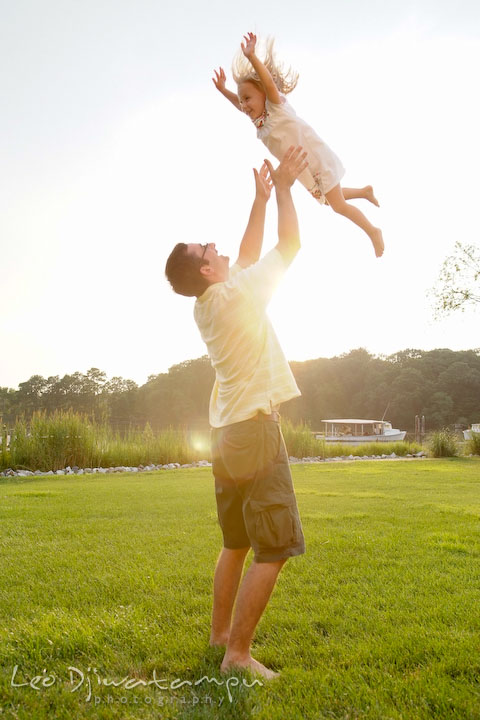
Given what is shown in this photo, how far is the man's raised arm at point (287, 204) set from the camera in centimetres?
261

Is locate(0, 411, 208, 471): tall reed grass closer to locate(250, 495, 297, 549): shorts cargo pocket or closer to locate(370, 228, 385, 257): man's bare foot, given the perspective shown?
locate(370, 228, 385, 257): man's bare foot

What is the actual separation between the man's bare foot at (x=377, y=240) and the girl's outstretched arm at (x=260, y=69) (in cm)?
90

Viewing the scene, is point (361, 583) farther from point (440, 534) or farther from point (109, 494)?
point (109, 494)

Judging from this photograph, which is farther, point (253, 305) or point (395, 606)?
point (395, 606)

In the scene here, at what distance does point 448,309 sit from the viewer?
2439 centimetres

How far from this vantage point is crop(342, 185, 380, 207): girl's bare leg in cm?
361

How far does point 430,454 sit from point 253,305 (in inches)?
733

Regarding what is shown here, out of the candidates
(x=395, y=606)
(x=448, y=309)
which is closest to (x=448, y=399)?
(x=448, y=309)

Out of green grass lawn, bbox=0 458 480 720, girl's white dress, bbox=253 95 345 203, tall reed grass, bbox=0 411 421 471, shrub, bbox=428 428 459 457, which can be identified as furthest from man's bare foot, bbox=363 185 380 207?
shrub, bbox=428 428 459 457

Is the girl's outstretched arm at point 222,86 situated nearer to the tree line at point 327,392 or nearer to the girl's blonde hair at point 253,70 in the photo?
the girl's blonde hair at point 253,70

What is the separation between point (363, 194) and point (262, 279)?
1.45 m

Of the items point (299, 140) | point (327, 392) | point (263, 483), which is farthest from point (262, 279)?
point (327, 392)

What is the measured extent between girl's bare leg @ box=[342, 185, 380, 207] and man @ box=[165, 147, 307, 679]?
97 centimetres

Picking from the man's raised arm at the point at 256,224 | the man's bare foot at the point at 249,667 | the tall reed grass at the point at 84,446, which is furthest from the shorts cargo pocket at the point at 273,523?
the tall reed grass at the point at 84,446
